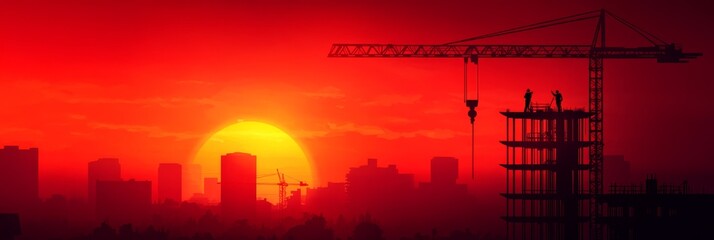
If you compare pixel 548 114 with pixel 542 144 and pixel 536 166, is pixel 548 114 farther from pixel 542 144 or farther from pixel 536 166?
pixel 536 166

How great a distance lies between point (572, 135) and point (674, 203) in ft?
75.5

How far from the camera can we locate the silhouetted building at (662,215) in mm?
138500

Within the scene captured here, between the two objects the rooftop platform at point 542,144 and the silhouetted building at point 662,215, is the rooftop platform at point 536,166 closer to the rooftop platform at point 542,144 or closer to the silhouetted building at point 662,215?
the rooftop platform at point 542,144

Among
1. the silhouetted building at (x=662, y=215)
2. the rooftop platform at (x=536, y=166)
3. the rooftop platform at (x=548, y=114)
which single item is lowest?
the silhouetted building at (x=662, y=215)

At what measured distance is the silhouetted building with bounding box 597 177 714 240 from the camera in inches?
5453

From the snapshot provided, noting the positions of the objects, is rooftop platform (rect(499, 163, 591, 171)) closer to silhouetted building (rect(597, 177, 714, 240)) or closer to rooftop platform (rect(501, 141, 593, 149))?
rooftop platform (rect(501, 141, 593, 149))

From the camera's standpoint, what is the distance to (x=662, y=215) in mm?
142375

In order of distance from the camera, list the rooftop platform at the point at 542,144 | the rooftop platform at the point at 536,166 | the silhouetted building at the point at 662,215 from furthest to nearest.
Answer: the rooftop platform at the point at 542,144 < the rooftop platform at the point at 536,166 < the silhouetted building at the point at 662,215

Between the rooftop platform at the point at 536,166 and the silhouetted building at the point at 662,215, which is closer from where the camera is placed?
the silhouetted building at the point at 662,215

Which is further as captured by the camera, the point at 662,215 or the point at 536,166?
the point at 536,166

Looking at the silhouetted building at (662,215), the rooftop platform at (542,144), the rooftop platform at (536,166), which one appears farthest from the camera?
the rooftop platform at (542,144)

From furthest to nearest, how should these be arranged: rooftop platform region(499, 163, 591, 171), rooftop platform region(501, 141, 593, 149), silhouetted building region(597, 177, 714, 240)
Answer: rooftop platform region(501, 141, 593, 149)
rooftop platform region(499, 163, 591, 171)
silhouetted building region(597, 177, 714, 240)

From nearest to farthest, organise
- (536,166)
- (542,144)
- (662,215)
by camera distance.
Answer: (662,215) < (536,166) < (542,144)

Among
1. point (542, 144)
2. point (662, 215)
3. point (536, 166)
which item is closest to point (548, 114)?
point (542, 144)
